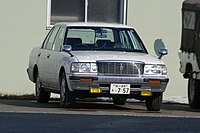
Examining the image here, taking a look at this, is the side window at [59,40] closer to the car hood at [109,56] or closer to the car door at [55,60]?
the car door at [55,60]

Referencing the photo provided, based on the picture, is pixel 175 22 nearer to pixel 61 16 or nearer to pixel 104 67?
pixel 61 16

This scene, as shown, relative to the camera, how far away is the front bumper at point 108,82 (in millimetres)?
14812

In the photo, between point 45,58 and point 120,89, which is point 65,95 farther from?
point 45,58

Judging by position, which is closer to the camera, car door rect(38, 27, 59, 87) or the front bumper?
the front bumper

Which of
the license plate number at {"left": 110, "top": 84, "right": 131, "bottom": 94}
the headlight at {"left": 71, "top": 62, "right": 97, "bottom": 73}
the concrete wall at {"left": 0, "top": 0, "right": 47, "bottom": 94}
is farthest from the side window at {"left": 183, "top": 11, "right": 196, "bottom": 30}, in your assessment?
the concrete wall at {"left": 0, "top": 0, "right": 47, "bottom": 94}

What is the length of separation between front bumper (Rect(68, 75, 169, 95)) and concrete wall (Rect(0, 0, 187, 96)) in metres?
5.52

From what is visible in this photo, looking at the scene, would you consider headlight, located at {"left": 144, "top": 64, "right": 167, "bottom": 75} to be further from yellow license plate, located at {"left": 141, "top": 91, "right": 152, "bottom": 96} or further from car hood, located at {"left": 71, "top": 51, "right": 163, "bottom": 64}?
yellow license plate, located at {"left": 141, "top": 91, "right": 152, "bottom": 96}

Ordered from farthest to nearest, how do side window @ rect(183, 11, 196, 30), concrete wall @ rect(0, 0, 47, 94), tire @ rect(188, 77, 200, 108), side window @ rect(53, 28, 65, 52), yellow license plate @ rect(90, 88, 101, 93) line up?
concrete wall @ rect(0, 0, 47, 94)
side window @ rect(183, 11, 196, 30)
tire @ rect(188, 77, 200, 108)
side window @ rect(53, 28, 65, 52)
yellow license plate @ rect(90, 88, 101, 93)

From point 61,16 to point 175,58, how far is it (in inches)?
122

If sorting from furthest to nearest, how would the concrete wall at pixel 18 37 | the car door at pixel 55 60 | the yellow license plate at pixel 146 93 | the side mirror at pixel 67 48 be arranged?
the concrete wall at pixel 18 37, the car door at pixel 55 60, the side mirror at pixel 67 48, the yellow license plate at pixel 146 93

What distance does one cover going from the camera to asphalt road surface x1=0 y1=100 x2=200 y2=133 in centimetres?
1161

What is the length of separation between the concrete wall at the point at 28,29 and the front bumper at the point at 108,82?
5516 mm

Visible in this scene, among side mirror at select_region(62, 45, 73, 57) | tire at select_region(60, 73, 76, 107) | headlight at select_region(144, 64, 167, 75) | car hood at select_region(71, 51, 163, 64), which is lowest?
tire at select_region(60, 73, 76, 107)

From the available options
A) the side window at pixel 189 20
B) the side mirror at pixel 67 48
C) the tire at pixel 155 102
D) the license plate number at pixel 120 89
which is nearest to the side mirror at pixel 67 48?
the side mirror at pixel 67 48
